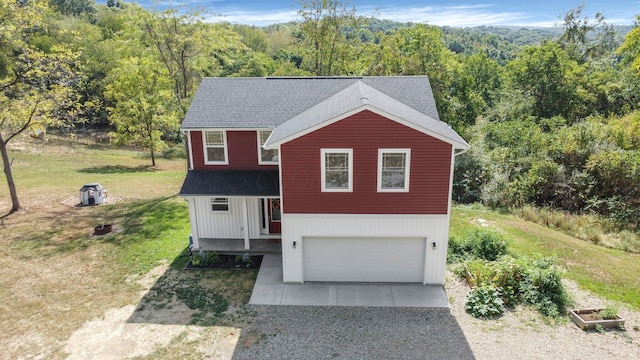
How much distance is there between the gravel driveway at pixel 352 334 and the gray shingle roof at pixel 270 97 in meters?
7.50

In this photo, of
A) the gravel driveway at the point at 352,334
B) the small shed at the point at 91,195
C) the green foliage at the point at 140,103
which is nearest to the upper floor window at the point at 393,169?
the gravel driveway at the point at 352,334

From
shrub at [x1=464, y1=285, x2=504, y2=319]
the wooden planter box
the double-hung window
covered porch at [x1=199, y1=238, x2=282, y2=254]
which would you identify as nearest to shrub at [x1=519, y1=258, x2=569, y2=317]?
the wooden planter box

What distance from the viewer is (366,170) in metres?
13.2

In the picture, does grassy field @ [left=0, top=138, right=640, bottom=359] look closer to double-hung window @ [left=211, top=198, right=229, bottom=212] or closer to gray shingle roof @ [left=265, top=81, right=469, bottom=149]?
double-hung window @ [left=211, top=198, right=229, bottom=212]

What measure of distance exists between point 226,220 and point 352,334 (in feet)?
26.0

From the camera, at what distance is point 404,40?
36.8m

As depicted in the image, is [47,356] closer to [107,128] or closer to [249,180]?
[249,180]

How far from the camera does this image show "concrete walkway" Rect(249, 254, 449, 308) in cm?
1317

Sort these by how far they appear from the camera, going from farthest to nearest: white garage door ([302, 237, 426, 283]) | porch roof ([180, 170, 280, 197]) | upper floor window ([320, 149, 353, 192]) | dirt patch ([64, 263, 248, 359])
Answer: porch roof ([180, 170, 280, 197]) < white garage door ([302, 237, 426, 283]) < upper floor window ([320, 149, 353, 192]) < dirt patch ([64, 263, 248, 359])

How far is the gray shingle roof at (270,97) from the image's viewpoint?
1616 cm

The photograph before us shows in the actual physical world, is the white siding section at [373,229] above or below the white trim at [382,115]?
below

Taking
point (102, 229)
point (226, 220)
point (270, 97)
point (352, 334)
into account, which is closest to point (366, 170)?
point (352, 334)

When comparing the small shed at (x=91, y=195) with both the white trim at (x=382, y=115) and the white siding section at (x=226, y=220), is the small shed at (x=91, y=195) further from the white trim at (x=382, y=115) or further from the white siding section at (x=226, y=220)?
the white trim at (x=382, y=115)

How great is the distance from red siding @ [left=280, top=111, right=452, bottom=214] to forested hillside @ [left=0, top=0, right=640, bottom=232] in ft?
40.7
